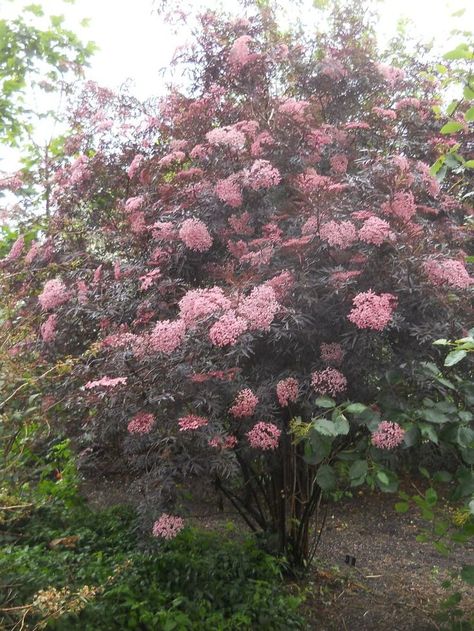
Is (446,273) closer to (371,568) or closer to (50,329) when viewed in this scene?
(50,329)

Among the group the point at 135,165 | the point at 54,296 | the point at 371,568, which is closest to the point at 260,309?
the point at 54,296

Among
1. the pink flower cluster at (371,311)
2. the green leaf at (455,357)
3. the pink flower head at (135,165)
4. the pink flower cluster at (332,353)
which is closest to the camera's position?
the green leaf at (455,357)

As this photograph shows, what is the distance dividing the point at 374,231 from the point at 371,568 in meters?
2.58

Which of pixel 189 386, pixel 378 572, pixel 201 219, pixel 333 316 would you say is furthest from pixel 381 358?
pixel 378 572

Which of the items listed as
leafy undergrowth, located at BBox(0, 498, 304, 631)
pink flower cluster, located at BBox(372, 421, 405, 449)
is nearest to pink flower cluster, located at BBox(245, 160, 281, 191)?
pink flower cluster, located at BBox(372, 421, 405, 449)

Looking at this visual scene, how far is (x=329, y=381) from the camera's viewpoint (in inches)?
83.5

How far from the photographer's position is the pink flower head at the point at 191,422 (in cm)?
196

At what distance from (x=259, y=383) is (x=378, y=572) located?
2174 millimetres

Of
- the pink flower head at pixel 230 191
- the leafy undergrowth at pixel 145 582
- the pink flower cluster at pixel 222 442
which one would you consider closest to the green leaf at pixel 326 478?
the pink flower cluster at pixel 222 442

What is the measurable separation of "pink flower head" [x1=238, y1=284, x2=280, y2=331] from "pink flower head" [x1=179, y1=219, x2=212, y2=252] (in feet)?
1.37

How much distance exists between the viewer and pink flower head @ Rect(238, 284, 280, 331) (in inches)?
78.8

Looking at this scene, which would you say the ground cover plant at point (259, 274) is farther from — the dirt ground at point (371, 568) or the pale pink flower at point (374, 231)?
the dirt ground at point (371, 568)

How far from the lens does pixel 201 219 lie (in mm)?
2539

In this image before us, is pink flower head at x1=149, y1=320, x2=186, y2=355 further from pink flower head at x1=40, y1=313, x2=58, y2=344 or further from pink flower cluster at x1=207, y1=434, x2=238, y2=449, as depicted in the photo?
pink flower head at x1=40, y1=313, x2=58, y2=344
